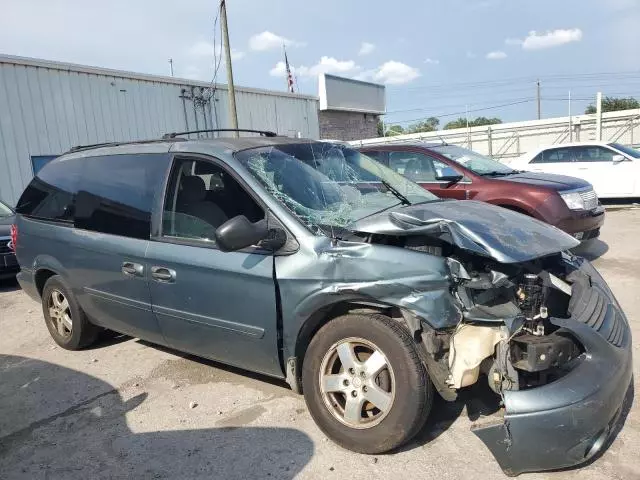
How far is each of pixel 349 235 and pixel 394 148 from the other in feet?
16.7

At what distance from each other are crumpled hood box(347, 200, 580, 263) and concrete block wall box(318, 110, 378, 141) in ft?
80.3

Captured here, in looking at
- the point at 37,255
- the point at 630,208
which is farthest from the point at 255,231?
the point at 630,208

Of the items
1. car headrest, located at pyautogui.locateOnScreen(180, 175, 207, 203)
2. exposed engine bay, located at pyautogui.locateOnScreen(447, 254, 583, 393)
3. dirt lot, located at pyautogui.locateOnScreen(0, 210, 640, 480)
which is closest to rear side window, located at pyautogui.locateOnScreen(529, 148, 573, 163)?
dirt lot, located at pyautogui.locateOnScreen(0, 210, 640, 480)

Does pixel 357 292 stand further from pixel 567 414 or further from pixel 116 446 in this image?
pixel 116 446

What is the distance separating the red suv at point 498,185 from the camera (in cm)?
650

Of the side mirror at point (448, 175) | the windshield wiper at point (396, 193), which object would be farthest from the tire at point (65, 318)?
the side mirror at point (448, 175)

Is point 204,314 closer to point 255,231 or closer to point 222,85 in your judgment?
point 255,231

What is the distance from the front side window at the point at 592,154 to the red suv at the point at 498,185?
5.59 meters

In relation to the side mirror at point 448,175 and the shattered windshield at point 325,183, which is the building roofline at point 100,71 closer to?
the side mirror at point 448,175

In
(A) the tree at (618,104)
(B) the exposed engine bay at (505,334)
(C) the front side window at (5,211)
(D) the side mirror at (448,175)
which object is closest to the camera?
(B) the exposed engine bay at (505,334)

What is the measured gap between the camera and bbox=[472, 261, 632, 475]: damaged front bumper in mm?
2410

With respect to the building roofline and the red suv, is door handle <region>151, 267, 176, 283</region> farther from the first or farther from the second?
the building roofline

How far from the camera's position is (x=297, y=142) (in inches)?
155

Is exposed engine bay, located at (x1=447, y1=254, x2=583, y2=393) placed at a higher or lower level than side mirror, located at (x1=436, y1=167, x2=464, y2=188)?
lower
